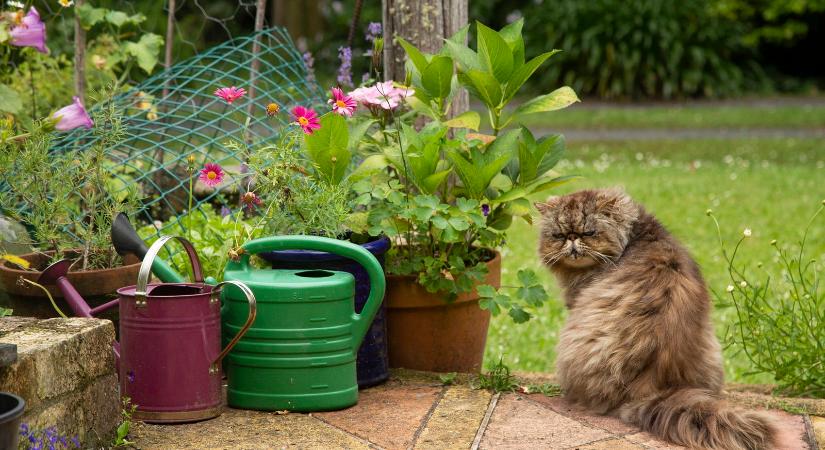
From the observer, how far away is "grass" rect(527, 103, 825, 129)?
12.8 meters

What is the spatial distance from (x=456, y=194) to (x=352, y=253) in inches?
25.5

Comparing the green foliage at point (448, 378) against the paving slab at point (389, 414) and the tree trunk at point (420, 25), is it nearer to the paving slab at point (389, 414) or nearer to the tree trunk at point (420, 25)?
the paving slab at point (389, 414)

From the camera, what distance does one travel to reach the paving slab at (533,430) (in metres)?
2.79

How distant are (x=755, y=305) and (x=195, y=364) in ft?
6.46

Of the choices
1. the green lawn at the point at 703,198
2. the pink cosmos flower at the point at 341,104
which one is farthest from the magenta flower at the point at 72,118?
the green lawn at the point at 703,198

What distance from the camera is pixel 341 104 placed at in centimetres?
329

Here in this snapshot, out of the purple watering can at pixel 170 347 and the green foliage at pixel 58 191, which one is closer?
the purple watering can at pixel 170 347

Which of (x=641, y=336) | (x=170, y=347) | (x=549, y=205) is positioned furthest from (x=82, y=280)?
(x=641, y=336)

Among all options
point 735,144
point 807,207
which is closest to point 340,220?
point 807,207

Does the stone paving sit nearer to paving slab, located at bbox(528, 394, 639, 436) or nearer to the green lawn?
paving slab, located at bbox(528, 394, 639, 436)

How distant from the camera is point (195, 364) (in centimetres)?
277

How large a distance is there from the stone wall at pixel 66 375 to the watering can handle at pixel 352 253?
522mm

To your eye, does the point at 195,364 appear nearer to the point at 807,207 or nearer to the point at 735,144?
the point at 807,207

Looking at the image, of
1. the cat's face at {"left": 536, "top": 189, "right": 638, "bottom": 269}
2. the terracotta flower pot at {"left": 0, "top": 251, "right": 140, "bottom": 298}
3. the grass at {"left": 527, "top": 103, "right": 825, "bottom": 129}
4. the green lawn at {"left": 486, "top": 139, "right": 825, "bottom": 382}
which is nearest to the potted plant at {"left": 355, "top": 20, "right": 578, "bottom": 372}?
the cat's face at {"left": 536, "top": 189, "right": 638, "bottom": 269}
